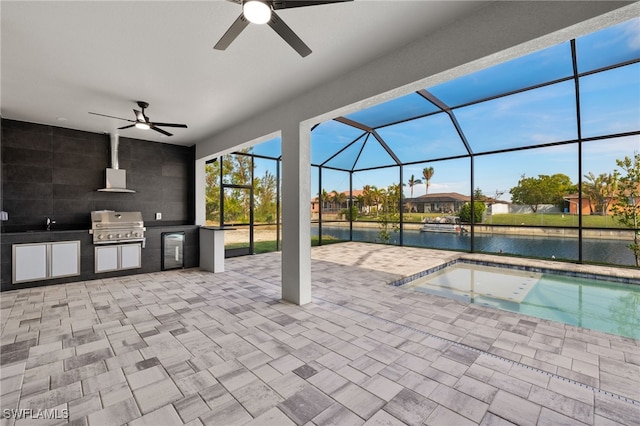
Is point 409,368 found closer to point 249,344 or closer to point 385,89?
point 249,344

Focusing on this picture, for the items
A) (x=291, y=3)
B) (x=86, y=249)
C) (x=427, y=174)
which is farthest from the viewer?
(x=427, y=174)

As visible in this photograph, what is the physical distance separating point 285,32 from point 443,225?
759 centimetres

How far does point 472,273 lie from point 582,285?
5.46 feet

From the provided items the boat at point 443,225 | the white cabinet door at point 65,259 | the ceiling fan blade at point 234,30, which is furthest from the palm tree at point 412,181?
the white cabinet door at point 65,259

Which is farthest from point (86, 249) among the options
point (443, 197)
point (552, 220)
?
point (552, 220)

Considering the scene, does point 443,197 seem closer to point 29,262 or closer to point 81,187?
point 81,187

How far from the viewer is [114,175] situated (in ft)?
18.0

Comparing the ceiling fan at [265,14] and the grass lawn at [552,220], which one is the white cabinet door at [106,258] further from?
the grass lawn at [552,220]

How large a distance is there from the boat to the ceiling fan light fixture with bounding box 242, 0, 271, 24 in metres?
7.41

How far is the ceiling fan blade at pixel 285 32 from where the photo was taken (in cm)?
176

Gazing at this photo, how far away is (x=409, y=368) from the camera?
2176 mm

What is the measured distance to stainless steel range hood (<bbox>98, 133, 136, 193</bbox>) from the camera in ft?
17.7

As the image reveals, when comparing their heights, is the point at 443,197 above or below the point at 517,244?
above

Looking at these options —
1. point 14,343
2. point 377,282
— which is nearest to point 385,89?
point 377,282
